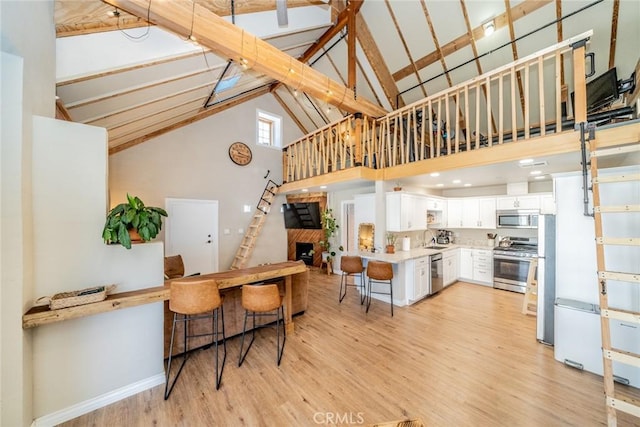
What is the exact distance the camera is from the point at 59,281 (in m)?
2.01

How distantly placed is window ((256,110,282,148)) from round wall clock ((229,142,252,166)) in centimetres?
77

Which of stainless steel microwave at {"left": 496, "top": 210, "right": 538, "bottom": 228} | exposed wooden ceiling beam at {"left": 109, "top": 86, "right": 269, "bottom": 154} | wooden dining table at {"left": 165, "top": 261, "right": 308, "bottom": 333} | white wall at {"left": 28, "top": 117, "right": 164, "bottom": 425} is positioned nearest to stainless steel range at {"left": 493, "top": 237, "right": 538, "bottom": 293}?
stainless steel microwave at {"left": 496, "top": 210, "right": 538, "bottom": 228}

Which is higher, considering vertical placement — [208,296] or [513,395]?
[208,296]

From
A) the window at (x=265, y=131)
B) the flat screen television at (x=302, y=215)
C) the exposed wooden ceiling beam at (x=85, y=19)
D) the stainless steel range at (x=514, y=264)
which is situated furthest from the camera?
the window at (x=265, y=131)

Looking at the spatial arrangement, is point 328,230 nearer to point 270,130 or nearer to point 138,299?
point 270,130

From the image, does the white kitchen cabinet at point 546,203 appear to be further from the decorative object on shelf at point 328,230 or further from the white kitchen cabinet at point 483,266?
the decorative object on shelf at point 328,230

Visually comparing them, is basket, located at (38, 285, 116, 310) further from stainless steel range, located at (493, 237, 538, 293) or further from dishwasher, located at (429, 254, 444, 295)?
stainless steel range, located at (493, 237, 538, 293)

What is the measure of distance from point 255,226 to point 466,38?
644 centimetres

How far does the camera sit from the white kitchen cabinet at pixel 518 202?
5.16m

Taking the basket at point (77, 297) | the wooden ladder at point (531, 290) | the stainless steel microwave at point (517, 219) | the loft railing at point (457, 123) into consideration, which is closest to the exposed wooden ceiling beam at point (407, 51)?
the loft railing at point (457, 123)

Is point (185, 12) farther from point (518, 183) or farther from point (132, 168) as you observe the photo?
point (518, 183)

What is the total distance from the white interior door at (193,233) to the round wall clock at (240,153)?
1361mm

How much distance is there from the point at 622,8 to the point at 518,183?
3.08 m

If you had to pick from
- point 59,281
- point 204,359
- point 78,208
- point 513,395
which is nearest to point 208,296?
point 204,359
